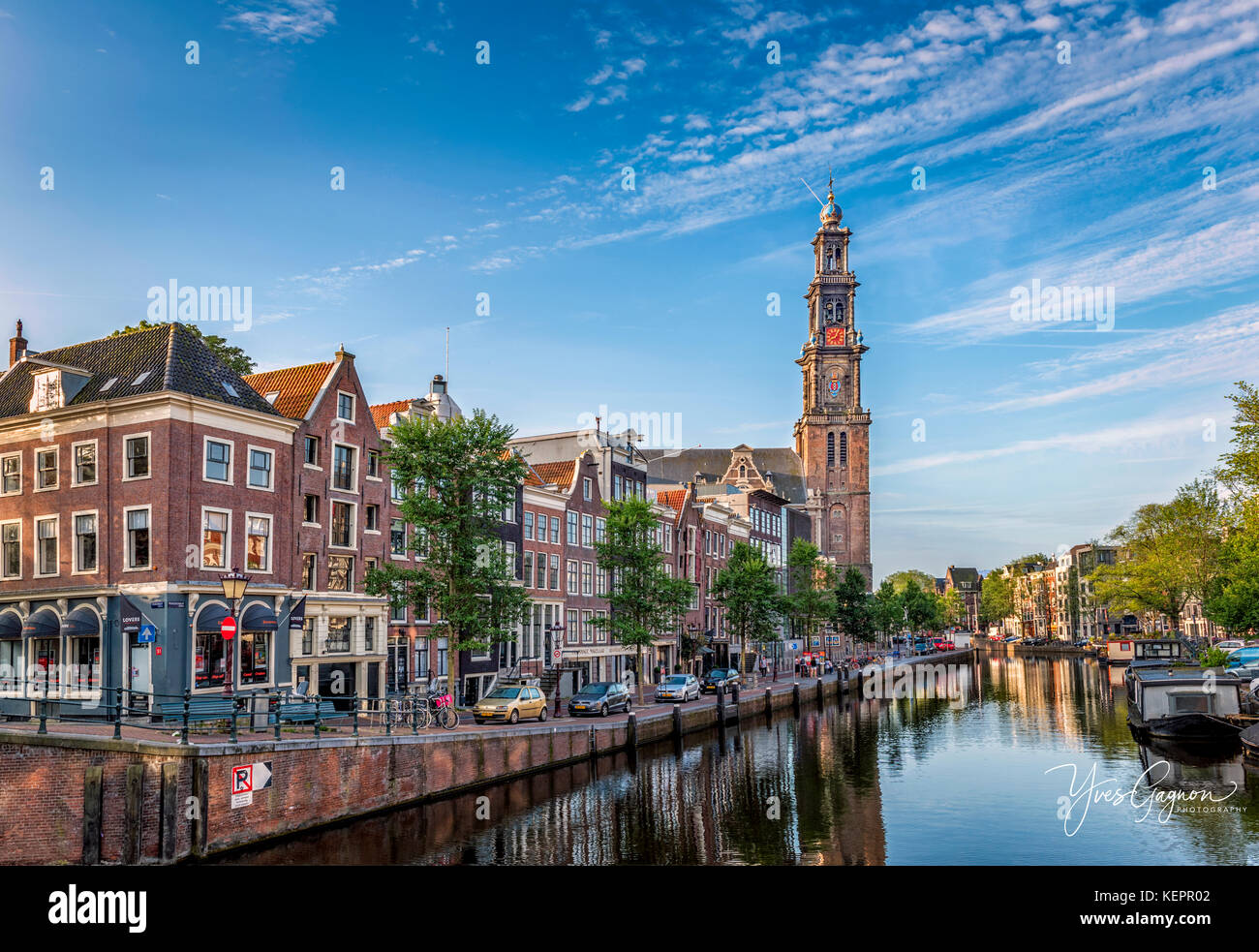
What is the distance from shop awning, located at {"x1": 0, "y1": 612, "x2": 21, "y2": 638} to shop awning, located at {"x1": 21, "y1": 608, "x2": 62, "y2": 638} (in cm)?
82

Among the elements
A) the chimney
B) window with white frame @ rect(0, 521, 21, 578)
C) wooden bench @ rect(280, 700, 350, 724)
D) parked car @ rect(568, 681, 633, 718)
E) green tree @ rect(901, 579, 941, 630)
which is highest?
the chimney

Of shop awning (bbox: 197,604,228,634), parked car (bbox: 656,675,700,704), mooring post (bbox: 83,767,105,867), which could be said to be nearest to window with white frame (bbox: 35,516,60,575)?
shop awning (bbox: 197,604,228,634)

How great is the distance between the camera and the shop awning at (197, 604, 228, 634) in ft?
109

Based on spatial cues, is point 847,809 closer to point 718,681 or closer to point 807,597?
point 718,681

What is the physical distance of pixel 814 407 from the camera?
154m

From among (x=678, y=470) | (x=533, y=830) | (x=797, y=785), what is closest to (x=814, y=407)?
(x=678, y=470)

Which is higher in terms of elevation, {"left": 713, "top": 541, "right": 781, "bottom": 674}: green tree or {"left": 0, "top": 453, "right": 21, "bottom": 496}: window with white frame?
{"left": 0, "top": 453, "right": 21, "bottom": 496}: window with white frame

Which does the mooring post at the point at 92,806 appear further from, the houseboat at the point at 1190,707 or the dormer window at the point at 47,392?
the houseboat at the point at 1190,707

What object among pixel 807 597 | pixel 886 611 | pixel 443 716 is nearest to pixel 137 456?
pixel 443 716

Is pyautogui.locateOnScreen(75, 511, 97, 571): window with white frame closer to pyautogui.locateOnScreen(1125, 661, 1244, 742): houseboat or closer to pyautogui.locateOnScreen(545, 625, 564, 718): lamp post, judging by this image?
pyautogui.locateOnScreen(545, 625, 564, 718): lamp post

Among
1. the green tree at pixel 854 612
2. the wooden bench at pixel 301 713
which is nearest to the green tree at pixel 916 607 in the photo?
the green tree at pixel 854 612

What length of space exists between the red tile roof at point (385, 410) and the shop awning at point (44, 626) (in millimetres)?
17445
